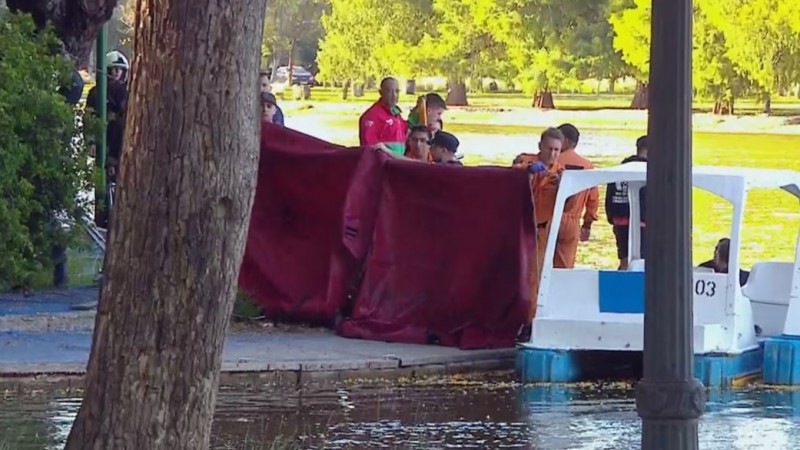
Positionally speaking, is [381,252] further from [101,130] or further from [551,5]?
[551,5]

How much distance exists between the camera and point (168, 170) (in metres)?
5.33

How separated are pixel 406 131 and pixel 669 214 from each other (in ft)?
29.9

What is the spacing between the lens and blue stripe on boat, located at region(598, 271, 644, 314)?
35.0 ft

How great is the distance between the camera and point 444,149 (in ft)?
42.9

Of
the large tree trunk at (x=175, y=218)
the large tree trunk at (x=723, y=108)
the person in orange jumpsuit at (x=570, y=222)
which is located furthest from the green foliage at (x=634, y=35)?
the large tree trunk at (x=175, y=218)

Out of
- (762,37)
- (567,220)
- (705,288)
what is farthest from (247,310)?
(762,37)

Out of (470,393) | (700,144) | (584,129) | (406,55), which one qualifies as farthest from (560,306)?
(406,55)

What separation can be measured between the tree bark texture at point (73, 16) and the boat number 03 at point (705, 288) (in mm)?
6556

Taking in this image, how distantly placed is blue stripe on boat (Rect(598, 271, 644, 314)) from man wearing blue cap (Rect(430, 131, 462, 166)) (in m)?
2.57

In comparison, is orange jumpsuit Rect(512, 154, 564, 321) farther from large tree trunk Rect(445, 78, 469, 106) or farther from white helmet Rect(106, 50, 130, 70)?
large tree trunk Rect(445, 78, 469, 106)

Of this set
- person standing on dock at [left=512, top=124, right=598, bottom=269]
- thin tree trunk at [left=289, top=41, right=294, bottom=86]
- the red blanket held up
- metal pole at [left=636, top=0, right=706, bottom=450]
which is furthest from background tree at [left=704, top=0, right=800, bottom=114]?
metal pole at [left=636, top=0, right=706, bottom=450]

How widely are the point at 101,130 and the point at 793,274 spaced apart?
5480 millimetres

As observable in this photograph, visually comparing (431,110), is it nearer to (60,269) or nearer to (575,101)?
(60,269)

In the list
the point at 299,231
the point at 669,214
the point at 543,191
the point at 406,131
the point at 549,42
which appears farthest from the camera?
the point at 549,42
